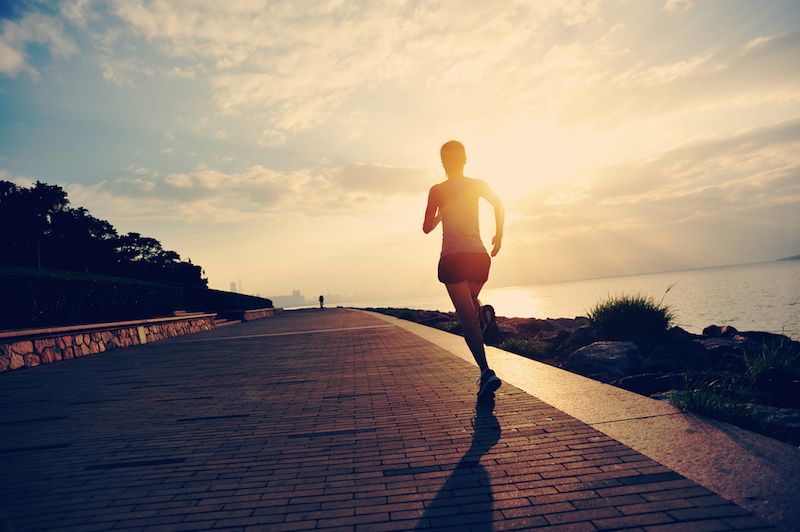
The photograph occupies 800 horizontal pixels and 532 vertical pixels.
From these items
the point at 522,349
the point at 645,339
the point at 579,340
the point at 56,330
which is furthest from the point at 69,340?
the point at 645,339

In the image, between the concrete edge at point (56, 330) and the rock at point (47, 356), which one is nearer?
the concrete edge at point (56, 330)

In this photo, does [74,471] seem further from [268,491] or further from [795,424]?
[795,424]

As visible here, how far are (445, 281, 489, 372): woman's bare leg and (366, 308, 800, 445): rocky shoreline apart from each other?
913 millimetres

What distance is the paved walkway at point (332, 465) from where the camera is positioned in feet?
7.07

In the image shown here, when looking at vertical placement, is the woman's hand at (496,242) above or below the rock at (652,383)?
above

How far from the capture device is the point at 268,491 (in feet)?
8.35

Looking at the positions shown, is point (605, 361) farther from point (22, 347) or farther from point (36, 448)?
point (22, 347)

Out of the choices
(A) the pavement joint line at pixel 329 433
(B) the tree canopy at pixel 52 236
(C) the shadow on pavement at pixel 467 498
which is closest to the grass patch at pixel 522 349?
(A) the pavement joint line at pixel 329 433

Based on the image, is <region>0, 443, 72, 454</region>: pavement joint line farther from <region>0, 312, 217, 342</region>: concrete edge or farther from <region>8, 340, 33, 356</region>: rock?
<region>8, 340, 33, 356</region>: rock

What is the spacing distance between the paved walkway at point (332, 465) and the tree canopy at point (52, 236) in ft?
78.3

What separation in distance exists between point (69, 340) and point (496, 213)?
33.9 ft

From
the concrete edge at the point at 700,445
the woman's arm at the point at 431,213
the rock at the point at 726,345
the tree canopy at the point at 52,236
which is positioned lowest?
the rock at the point at 726,345

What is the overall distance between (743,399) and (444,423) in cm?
246

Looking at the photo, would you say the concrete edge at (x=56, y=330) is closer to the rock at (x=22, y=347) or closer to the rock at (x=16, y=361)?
the rock at (x=22, y=347)
